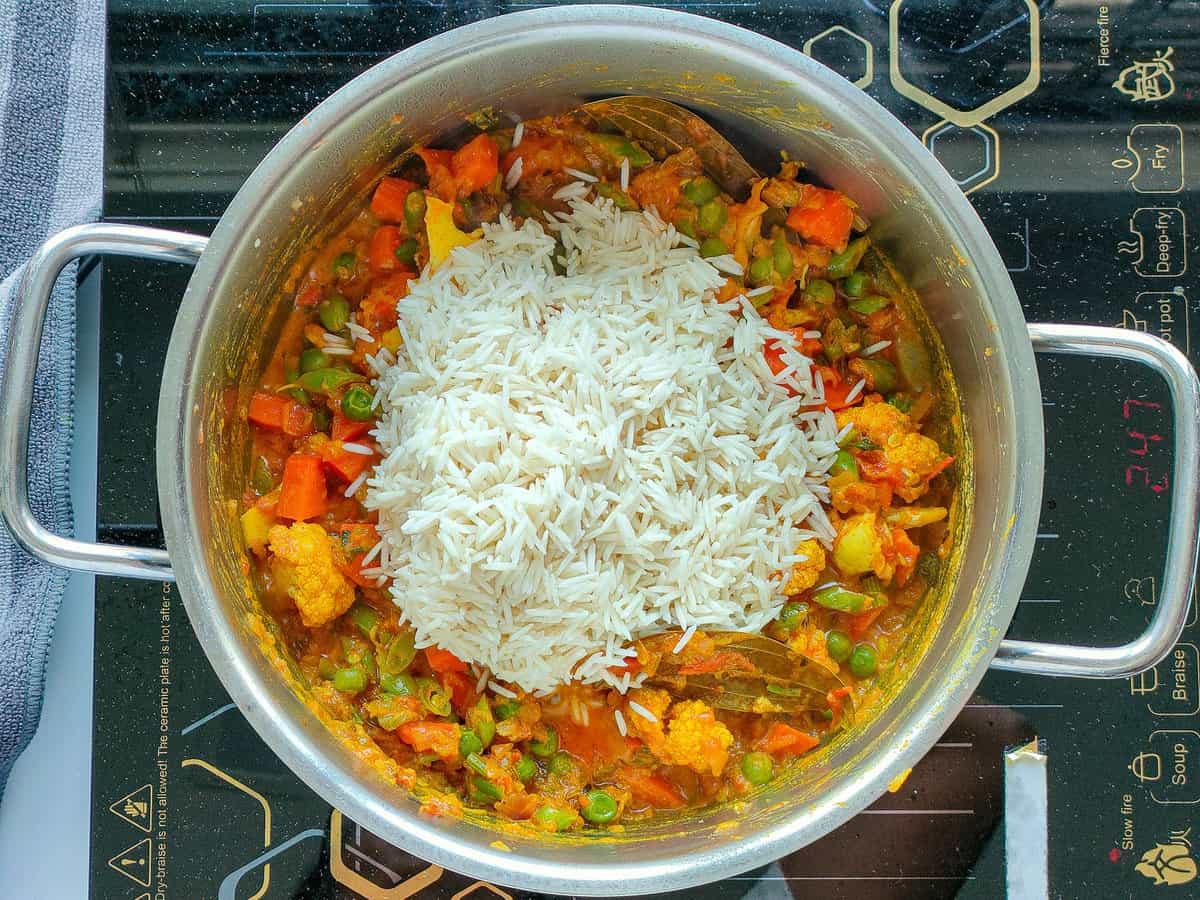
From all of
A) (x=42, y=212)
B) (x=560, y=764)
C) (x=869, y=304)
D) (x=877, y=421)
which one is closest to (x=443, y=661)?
(x=560, y=764)

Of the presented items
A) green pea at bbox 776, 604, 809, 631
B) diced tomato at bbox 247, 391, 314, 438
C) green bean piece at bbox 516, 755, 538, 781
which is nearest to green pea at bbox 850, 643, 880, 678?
green pea at bbox 776, 604, 809, 631

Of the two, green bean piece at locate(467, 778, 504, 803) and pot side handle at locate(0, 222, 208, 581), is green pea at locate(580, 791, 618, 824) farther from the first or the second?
pot side handle at locate(0, 222, 208, 581)

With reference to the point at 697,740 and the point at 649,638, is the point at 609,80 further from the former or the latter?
the point at 697,740

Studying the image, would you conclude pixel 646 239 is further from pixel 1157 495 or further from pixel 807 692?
pixel 1157 495

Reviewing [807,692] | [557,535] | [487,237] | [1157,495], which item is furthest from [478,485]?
[1157,495]

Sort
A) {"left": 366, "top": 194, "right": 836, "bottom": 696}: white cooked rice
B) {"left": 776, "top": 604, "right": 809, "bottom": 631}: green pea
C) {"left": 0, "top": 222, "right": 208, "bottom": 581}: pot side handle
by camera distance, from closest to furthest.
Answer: {"left": 0, "top": 222, "right": 208, "bottom": 581}: pot side handle < {"left": 366, "top": 194, "right": 836, "bottom": 696}: white cooked rice < {"left": 776, "top": 604, "right": 809, "bottom": 631}: green pea

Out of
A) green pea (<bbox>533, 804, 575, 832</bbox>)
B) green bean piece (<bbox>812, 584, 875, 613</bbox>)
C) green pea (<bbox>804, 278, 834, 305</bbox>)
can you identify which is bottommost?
green pea (<bbox>533, 804, 575, 832</bbox>)
